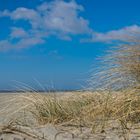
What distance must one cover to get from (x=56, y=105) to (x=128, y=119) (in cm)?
110

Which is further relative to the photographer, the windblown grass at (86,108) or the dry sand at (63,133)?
the windblown grass at (86,108)

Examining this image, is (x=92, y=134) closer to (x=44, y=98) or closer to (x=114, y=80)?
(x=114, y=80)

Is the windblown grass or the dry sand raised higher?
the windblown grass

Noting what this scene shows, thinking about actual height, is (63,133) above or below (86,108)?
below

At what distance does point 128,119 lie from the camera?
18.2ft

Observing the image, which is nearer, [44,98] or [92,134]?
[92,134]

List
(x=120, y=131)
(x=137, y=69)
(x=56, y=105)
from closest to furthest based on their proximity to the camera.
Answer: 1. (x=120, y=131)
2. (x=137, y=69)
3. (x=56, y=105)

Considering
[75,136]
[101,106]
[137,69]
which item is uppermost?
[137,69]

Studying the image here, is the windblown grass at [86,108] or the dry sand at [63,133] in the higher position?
the windblown grass at [86,108]

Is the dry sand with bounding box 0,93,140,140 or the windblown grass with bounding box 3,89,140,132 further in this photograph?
the windblown grass with bounding box 3,89,140,132

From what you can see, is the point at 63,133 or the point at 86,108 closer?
the point at 63,133

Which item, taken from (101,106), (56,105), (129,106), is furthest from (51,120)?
(129,106)

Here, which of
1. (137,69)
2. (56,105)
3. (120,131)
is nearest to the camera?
(120,131)

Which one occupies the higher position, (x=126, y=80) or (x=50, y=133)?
(x=126, y=80)
